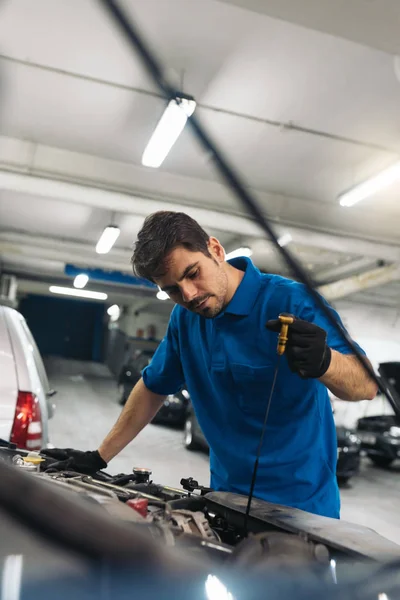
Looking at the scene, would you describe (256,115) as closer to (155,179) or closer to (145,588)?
(155,179)

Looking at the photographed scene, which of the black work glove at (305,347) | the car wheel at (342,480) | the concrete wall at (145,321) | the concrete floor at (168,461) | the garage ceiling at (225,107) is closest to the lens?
the black work glove at (305,347)

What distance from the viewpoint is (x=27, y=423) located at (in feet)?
9.11

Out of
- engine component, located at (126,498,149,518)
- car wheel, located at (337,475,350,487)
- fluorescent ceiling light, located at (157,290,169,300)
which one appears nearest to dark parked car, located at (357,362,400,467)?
car wheel, located at (337,475,350,487)

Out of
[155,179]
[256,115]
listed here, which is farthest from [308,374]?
[155,179]

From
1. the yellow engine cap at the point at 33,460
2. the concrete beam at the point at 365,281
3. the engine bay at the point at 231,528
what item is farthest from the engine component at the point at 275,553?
the concrete beam at the point at 365,281

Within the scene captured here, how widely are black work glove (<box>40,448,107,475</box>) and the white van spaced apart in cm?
89

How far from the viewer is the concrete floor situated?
560cm

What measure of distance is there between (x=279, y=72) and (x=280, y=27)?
2.12 ft

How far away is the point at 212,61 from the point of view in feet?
15.5

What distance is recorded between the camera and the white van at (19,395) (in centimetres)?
276

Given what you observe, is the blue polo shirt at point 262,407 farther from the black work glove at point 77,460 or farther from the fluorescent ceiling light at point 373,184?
the fluorescent ceiling light at point 373,184

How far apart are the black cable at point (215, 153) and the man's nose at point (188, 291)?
2.59ft

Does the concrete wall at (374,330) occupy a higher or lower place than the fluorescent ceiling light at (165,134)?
lower

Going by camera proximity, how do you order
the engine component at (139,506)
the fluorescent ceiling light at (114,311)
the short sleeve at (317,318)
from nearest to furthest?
the engine component at (139,506), the short sleeve at (317,318), the fluorescent ceiling light at (114,311)
